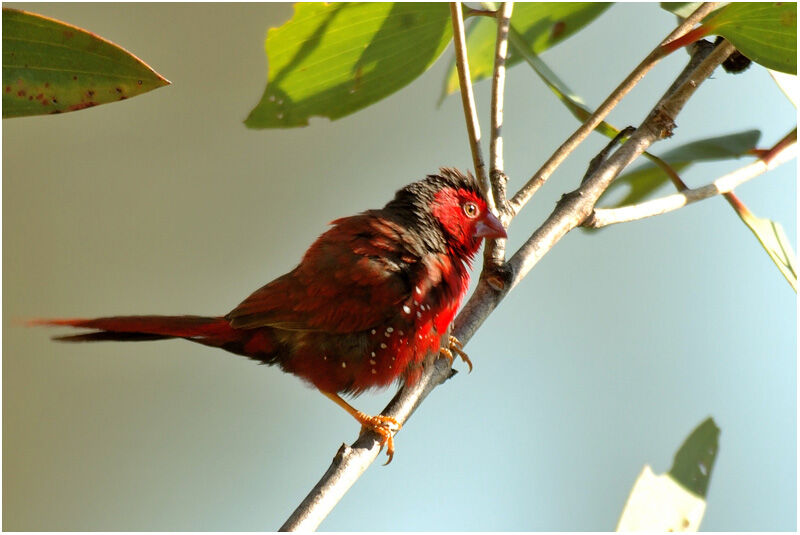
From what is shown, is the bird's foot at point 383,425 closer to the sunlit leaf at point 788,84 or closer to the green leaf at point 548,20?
the green leaf at point 548,20

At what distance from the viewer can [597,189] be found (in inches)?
47.4

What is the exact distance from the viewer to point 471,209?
1387 mm

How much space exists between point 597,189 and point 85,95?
0.76 metres

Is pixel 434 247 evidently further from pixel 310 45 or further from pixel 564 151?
pixel 310 45

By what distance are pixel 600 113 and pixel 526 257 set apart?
0.82 ft

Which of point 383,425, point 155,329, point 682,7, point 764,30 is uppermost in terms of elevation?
point 682,7

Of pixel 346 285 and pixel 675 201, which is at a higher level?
pixel 675 201

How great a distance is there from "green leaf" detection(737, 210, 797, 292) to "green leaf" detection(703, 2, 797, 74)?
32cm


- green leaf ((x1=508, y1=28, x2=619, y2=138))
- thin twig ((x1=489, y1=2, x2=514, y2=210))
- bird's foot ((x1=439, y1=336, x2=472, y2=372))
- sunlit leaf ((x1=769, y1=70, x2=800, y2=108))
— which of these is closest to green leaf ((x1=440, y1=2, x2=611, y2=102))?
green leaf ((x1=508, y1=28, x2=619, y2=138))

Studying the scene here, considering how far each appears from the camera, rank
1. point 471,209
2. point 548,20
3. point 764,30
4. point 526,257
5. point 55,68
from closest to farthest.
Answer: point 55,68 → point 764,30 → point 526,257 → point 471,209 → point 548,20

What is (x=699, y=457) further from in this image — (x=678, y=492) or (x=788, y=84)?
(x=788, y=84)

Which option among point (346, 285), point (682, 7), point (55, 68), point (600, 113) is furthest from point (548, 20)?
point (55, 68)

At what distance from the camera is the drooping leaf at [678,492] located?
119 cm

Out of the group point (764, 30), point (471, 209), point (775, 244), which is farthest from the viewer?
point (471, 209)
